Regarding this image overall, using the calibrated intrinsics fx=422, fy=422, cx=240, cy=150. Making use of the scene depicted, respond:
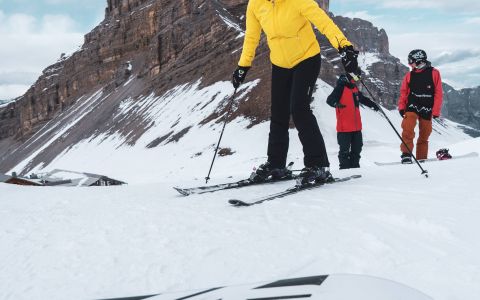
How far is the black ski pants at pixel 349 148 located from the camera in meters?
8.27

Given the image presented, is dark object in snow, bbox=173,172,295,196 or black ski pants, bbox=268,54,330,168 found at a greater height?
black ski pants, bbox=268,54,330,168

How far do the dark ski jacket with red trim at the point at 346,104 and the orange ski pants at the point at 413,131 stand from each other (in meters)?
0.75

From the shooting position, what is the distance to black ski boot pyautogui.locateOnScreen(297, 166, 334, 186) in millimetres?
4641

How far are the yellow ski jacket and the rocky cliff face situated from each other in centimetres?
2522

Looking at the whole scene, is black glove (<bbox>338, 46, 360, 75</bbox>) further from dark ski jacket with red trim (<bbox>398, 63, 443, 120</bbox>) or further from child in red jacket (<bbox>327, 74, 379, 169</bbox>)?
dark ski jacket with red trim (<bbox>398, 63, 443, 120</bbox>)

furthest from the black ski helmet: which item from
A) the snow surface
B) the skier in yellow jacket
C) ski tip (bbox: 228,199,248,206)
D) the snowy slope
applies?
the snowy slope

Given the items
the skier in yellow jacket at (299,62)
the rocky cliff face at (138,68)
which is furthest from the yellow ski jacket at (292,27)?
the rocky cliff face at (138,68)

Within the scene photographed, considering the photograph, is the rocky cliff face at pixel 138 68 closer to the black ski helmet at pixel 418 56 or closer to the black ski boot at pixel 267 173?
the black ski helmet at pixel 418 56

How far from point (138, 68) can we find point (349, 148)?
78409mm

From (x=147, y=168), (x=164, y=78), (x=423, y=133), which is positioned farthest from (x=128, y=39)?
(x=423, y=133)

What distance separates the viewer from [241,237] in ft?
8.93

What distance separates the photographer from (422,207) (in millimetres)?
3143

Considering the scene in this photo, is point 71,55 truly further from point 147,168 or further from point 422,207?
point 422,207

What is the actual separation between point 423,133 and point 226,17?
181 feet
